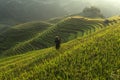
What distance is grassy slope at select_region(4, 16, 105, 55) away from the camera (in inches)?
4736

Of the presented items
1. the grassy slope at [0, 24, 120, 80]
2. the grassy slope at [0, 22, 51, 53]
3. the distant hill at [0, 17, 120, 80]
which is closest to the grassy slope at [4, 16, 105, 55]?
the grassy slope at [0, 22, 51, 53]

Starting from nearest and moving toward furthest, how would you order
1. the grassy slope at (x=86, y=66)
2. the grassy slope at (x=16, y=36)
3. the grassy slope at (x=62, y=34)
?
the grassy slope at (x=86, y=66)
the grassy slope at (x=62, y=34)
the grassy slope at (x=16, y=36)

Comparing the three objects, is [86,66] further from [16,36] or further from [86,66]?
[16,36]

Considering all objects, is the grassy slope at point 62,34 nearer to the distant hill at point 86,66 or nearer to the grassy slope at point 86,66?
the distant hill at point 86,66

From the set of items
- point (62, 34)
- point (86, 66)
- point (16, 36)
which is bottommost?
point (16, 36)

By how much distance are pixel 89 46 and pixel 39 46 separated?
285 ft

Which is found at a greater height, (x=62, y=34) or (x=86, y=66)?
(x=86, y=66)

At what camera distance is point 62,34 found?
426 ft

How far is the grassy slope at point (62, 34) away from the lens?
395 ft

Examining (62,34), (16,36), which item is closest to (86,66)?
(62,34)

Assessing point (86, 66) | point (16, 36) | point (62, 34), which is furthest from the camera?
point (16, 36)

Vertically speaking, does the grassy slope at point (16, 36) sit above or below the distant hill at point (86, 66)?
below

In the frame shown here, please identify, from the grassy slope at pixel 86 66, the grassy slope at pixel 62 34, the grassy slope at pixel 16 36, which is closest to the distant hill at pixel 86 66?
the grassy slope at pixel 86 66

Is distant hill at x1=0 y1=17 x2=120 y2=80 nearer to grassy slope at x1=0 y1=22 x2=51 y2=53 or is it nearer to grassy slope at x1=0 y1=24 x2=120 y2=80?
grassy slope at x1=0 y1=24 x2=120 y2=80
